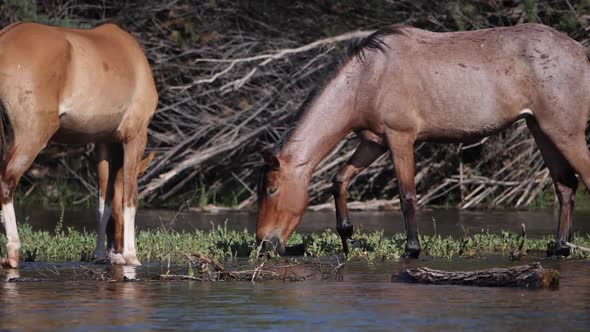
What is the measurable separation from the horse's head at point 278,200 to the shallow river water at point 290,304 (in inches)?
57.0

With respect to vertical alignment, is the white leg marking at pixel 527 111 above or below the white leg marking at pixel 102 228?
above

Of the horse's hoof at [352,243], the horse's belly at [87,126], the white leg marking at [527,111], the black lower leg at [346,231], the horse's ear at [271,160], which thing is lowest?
the horse's hoof at [352,243]

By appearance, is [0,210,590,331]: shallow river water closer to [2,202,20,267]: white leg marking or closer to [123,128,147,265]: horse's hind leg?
[2,202,20,267]: white leg marking

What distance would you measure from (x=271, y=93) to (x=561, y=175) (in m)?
7.01

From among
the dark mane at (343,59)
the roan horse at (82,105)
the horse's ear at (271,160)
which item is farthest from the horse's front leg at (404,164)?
the roan horse at (82,105)

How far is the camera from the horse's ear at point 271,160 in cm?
1102

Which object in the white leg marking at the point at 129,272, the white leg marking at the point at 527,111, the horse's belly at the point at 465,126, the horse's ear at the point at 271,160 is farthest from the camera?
the horse's belly at the point at 465,126

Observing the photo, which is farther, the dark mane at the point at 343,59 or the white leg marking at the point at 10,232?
the dark mane at the point at 343,59

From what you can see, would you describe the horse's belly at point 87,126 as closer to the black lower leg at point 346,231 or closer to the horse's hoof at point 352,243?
the black lower leg at point 346,231

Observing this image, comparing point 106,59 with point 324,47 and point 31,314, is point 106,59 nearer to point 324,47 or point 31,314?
point 31,314

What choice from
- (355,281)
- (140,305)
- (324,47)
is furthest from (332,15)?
(140,305)

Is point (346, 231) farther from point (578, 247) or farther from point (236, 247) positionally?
point (578, 247)

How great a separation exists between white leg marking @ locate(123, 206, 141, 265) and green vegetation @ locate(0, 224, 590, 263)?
136 mm

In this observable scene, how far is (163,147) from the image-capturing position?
60.8ft
